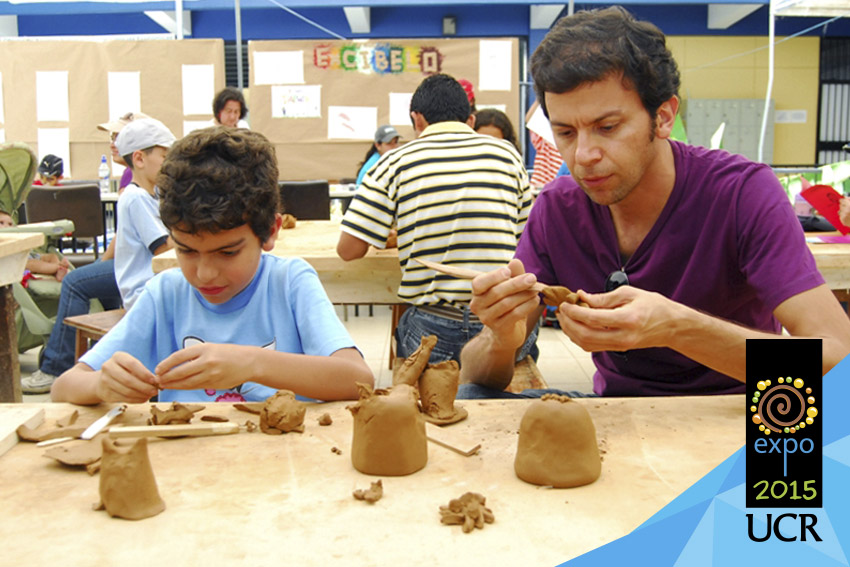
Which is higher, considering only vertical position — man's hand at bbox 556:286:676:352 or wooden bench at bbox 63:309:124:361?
man's hand at bbox 556:286:676:352

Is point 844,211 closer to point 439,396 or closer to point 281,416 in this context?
point 439,396

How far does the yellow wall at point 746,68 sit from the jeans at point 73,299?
10798 millimetres

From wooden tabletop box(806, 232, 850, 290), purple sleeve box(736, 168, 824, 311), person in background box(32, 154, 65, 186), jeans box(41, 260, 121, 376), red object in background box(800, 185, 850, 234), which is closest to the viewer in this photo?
purple sleeve box(736, 168, 824, 311)

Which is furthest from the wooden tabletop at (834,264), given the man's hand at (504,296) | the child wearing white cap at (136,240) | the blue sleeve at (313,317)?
the child wearing white cap at (136,240)

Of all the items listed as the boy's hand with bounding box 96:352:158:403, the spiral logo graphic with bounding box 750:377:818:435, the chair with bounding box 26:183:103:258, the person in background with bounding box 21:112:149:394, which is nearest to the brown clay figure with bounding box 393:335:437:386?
the boy's hand with bounding box 96:352:158:403

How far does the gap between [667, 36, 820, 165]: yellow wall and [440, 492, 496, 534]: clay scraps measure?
41.4 feet

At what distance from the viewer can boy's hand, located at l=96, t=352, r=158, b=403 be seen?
1384 mm

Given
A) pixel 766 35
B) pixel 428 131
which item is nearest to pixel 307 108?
pixel 428 131

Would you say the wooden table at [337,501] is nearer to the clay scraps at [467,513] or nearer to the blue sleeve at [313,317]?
the clay scraps at [467,513]

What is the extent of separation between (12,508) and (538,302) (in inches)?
41.9

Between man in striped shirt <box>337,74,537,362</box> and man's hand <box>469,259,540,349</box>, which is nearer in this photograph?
man's hand <box>469,259,540,349</box>

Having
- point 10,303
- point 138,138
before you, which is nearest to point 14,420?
point 10,303

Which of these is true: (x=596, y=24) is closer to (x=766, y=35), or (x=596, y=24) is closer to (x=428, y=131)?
(x=428, y=131)

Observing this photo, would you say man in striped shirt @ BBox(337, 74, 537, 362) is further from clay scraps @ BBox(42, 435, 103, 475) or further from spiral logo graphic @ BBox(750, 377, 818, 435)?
spiral logo graphic @ BBox(750, 377, 818, 435)
